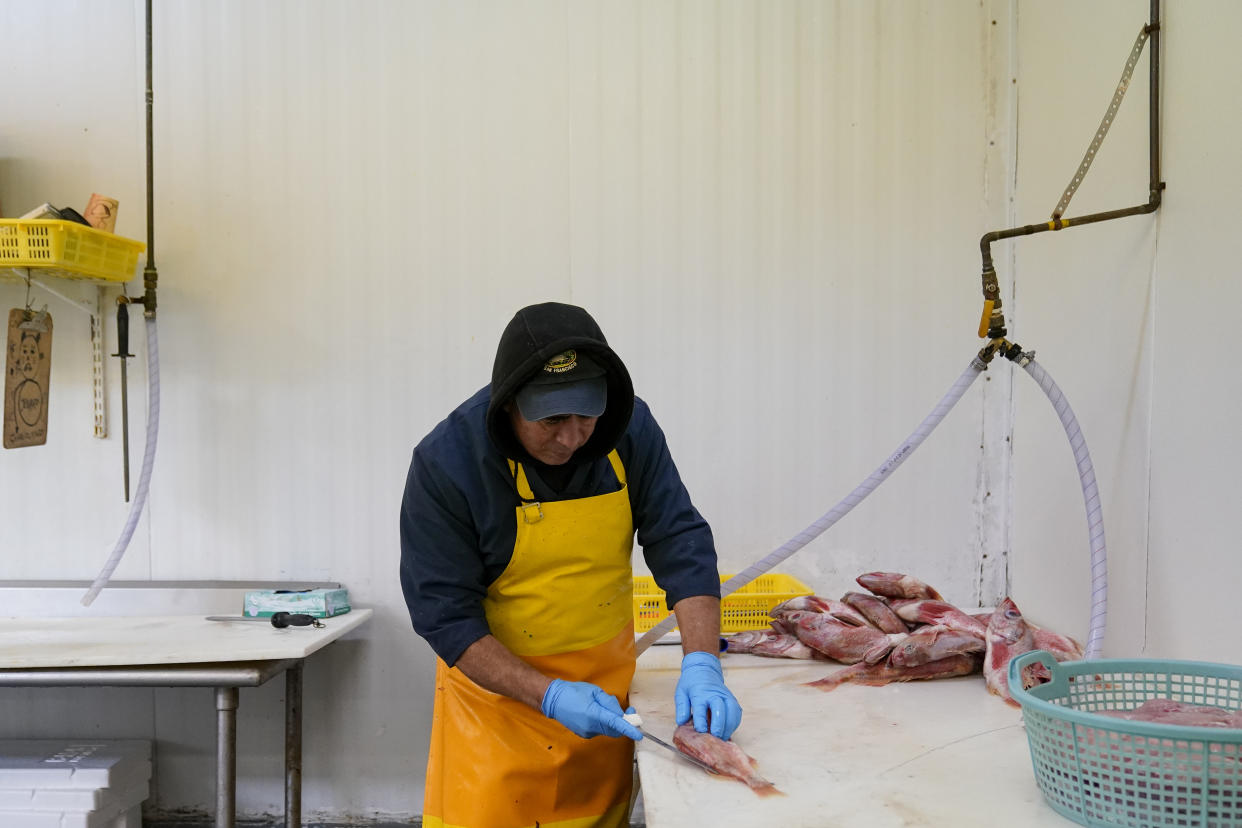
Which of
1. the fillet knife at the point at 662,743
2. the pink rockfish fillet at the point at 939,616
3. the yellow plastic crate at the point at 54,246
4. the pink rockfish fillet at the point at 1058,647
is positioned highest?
the yellow plastic crate at the point at 54,246

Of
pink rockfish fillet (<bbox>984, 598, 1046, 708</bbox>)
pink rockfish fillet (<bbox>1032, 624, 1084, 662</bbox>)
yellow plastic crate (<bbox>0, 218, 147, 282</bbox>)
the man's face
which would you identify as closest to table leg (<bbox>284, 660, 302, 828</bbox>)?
yellow plastic crate (<bbox>0, 218, 147, 282</bbox>)

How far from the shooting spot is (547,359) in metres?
1.64

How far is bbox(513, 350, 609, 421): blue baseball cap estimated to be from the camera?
5.46 ft

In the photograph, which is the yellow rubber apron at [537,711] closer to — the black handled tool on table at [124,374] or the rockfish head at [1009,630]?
the rockfish head at [1009,630]

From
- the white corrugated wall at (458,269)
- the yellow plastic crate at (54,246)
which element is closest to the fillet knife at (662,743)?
the white corrugated wall at (458,269)

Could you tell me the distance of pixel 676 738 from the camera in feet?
5.31

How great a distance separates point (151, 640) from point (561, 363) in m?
1.70

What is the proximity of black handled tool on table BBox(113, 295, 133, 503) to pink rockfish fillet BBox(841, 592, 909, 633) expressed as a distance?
7.91 ft

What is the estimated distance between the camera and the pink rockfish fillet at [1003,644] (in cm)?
200

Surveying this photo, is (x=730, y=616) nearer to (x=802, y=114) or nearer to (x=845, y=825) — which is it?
(x=845, y=825)

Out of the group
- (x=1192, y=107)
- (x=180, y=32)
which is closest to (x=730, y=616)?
(x=1192, y=107)

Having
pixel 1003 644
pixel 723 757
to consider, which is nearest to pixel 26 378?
pixel 723 757

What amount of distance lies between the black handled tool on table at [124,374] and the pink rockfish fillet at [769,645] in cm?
211

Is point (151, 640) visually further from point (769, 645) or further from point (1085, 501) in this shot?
point (1085, 501)
